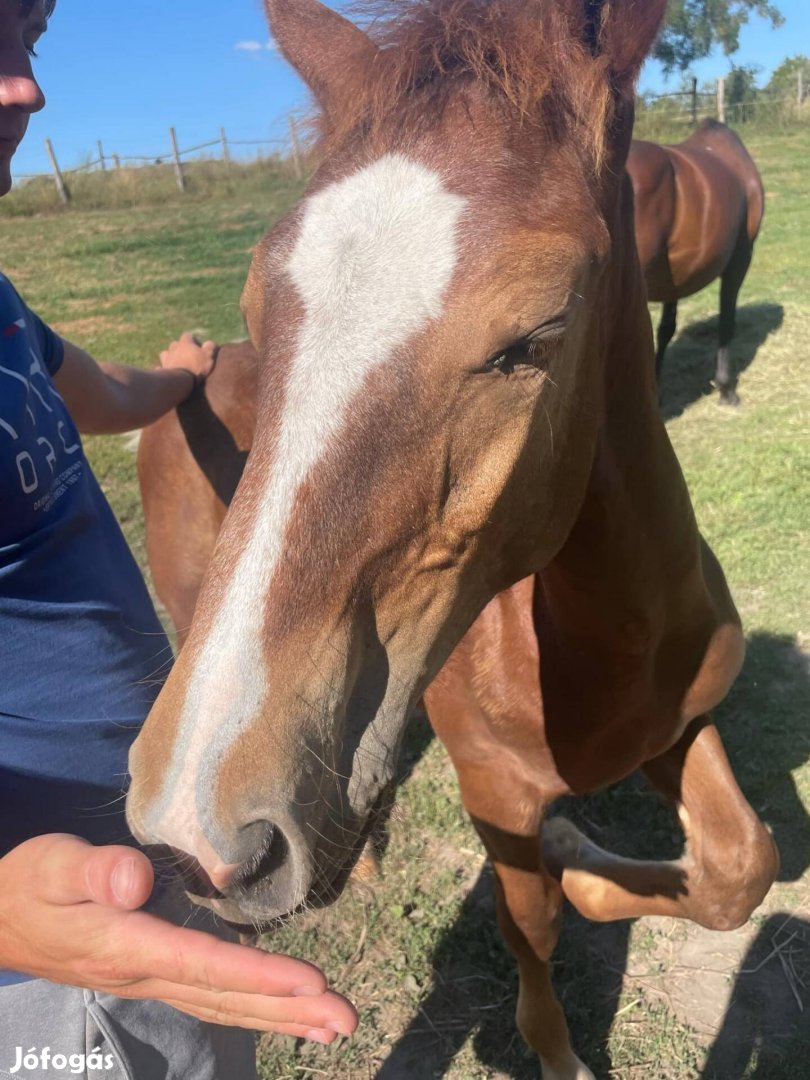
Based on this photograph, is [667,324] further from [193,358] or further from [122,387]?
[122,387]

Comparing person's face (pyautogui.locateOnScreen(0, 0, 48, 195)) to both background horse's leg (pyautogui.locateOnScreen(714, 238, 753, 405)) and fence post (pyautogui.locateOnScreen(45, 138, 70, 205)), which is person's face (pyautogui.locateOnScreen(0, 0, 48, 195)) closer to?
background horse's leg (pyautogui.locateOnScreen(714, 238, 753, 405))

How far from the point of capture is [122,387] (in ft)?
7.63

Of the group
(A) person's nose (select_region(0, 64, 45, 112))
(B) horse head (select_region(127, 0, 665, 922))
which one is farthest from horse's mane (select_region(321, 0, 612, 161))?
(A) person's nose (select_region(0, 64, 45, 112))

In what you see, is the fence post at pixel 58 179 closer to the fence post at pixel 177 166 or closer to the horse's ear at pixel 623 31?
the fence post at pixel 177 166

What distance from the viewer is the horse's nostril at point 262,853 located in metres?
0.95

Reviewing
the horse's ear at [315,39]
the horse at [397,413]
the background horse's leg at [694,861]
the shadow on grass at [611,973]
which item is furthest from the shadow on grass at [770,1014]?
the horse's ear at [315,39]

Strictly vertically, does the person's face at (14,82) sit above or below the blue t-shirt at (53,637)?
above

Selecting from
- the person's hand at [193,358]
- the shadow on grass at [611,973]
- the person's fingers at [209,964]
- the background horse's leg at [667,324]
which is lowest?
the shadow on grass at [611,973]

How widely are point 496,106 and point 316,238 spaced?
0.34 meters

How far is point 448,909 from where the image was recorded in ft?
9.07

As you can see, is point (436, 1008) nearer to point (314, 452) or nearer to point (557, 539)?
point (557, 539)

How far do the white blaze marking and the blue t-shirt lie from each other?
0.51 m

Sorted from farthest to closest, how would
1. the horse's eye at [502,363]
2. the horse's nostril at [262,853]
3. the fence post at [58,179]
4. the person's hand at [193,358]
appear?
the fence post at [58,179]
the person's hand at [193,358]
the horse's eye at [502,363]
the horse's nostril at [262,853]

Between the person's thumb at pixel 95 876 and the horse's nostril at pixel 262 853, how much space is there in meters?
0.13
